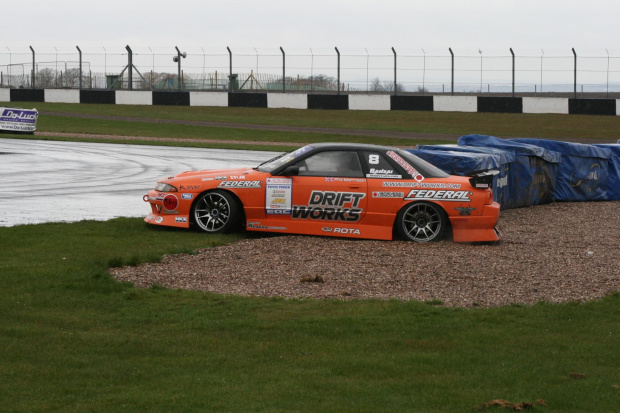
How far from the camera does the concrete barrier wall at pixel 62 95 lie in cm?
4472

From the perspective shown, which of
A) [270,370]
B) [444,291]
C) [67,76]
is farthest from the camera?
[67,76]

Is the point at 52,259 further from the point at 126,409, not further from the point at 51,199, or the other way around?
the point at 51,199

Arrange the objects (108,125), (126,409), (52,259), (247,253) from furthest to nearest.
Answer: (108,125) → (247,253) → (52,259) → (126,409)

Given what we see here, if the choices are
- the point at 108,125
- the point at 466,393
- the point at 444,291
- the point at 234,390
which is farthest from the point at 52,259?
the point at 108,125

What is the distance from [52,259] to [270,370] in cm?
419

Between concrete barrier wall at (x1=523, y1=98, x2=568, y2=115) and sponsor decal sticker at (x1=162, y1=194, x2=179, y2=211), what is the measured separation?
1187 inches

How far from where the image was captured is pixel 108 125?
38062mm

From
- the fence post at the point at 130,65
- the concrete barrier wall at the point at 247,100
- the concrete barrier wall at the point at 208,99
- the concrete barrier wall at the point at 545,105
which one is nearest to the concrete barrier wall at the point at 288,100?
the concrete barrier wall at the point at 247,100

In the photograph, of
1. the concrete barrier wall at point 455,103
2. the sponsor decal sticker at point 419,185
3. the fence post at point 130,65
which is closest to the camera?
the sponsor decal sticker at point 419,185

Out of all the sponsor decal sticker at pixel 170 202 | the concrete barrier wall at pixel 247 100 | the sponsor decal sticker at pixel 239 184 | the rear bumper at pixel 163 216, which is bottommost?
the rear bumper at pixel 163 216

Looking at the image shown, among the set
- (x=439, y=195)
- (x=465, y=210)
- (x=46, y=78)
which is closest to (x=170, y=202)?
(x=439, y=195)

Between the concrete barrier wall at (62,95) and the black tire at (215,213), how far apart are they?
3539 centimetres

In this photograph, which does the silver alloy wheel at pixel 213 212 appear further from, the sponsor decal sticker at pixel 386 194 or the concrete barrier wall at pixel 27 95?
the concrete barrier wall at pixel 27 95

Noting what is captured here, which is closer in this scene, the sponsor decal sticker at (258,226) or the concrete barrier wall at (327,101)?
the sponsor decal sticker at (258,226)
